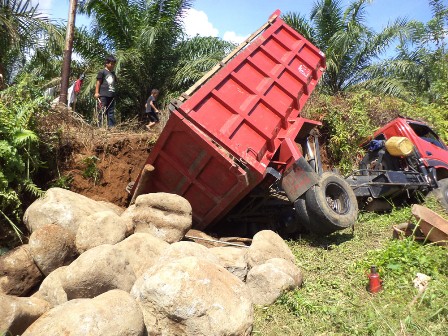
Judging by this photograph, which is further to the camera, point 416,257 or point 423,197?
point 423,197

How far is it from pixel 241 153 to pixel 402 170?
3653 millimetres

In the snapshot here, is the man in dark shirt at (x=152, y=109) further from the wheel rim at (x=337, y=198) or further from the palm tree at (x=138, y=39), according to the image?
the wheel rim at (x=337, y=198)

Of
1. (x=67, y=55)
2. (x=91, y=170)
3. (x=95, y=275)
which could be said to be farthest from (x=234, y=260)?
(x=67, y=55)

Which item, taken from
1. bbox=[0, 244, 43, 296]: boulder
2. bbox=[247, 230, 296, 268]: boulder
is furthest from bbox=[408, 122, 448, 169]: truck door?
bbox=[0, 244, 43, 296]: boulder

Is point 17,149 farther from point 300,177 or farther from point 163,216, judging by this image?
point 300,177

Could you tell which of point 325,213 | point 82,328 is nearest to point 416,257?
point 325,213

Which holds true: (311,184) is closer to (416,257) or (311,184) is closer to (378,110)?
(416,257)

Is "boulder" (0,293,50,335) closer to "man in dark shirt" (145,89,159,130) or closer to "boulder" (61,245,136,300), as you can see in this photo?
"boulder" (61,245,136,300)

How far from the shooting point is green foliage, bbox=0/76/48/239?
4.83 metres

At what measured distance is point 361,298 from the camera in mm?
3822

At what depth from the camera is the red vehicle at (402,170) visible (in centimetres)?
682

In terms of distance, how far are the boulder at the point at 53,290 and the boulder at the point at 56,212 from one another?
0.73 m

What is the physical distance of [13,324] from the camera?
112 inches

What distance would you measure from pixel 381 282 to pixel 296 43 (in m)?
4.35
